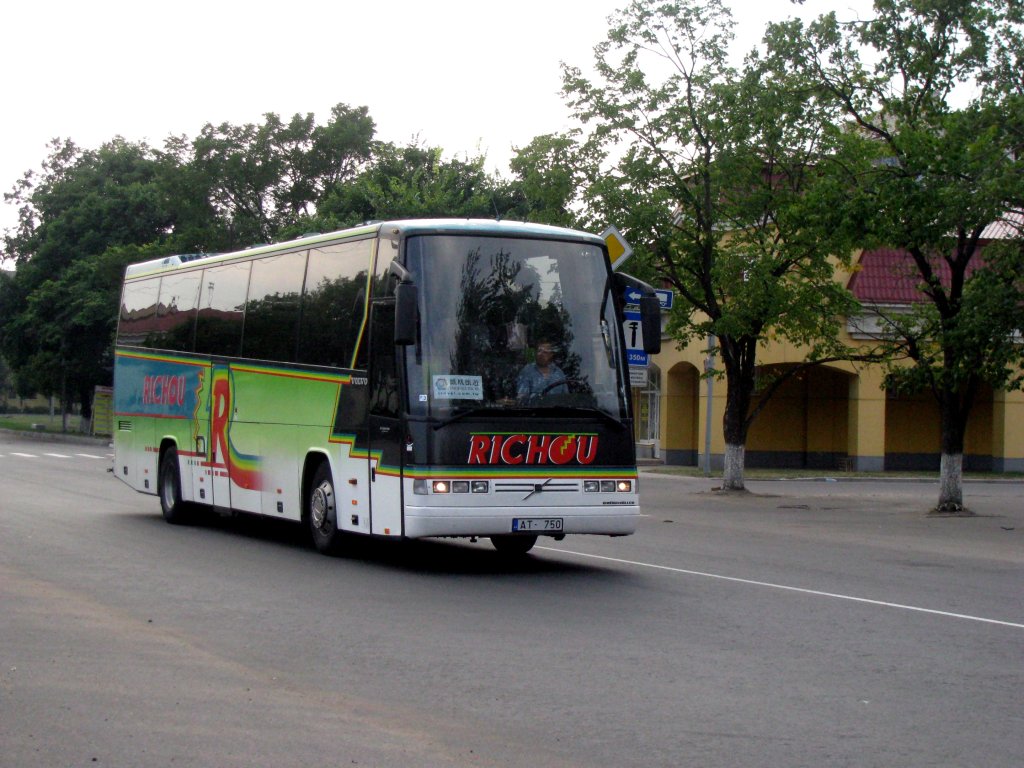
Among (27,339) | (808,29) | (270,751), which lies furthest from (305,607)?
(27,339)

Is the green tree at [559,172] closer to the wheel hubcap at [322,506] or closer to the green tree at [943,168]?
the green tree at [943,168]

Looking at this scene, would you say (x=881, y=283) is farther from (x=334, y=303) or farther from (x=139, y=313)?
(x=334, y=303)

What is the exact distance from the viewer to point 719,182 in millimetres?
28797

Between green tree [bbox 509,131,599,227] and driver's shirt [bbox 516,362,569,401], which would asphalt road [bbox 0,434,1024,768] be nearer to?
driver's shirt [bbox 516,362,569,401]

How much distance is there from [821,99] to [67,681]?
21.9m

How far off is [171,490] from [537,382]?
7.65 meters

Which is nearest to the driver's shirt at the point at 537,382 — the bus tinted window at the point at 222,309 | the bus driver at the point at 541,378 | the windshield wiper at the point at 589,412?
the bus driver at the point at 541,378

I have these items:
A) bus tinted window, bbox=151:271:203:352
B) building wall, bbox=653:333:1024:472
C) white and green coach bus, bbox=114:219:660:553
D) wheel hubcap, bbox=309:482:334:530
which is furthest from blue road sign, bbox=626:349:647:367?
building wall, bbox=653:333:1024:472

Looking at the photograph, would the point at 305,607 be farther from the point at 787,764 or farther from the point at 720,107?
the point at 720,107

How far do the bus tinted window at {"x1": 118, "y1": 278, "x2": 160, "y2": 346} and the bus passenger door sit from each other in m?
7.13

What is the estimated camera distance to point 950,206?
20.0 meters

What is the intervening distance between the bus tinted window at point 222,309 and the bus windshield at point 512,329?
4.40 metres

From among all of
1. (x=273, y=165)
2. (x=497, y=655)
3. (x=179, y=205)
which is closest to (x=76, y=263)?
(x=179, y=205)

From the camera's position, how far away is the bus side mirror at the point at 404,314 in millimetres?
12055
